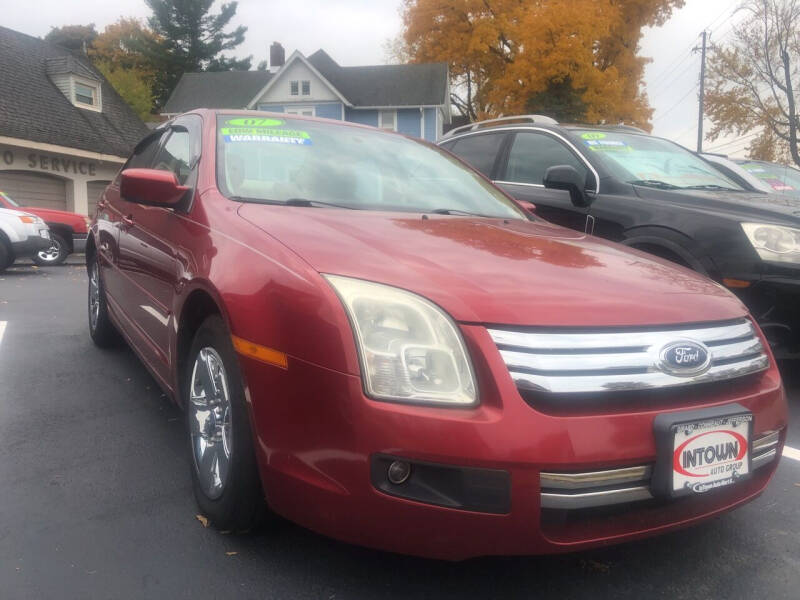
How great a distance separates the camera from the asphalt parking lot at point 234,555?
221 cm

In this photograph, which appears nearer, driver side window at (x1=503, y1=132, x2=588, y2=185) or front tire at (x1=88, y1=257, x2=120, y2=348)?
front tire at (x1=88, y1=257, x2=120, y2=348)

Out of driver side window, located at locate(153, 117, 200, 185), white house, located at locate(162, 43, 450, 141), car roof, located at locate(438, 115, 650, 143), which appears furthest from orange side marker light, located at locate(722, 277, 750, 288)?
white house, located at locate(162, 43, 450, 141)

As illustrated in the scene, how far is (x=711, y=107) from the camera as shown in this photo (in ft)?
80.2

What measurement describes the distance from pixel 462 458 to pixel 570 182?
10.6 ft

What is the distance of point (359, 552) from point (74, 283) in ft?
30.6

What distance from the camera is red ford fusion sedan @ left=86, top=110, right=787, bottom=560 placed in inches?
75.1

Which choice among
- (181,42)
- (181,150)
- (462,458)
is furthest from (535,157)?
(181,42)

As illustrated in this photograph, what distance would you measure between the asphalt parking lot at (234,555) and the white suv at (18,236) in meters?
9.55

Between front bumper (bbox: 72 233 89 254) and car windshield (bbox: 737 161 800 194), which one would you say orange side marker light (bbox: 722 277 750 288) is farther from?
front bumper (bbox: 72 233 89 254)

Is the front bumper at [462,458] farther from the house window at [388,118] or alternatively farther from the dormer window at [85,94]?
the house window at [388,118]

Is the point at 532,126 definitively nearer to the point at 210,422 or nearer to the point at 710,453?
the point at 210,422

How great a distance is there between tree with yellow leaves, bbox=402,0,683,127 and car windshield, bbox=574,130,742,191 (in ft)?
85.0

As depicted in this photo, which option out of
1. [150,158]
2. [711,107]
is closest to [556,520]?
[150,158]

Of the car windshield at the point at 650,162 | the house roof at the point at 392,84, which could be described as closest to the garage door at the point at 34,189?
the car windshield at the point at 650,162
